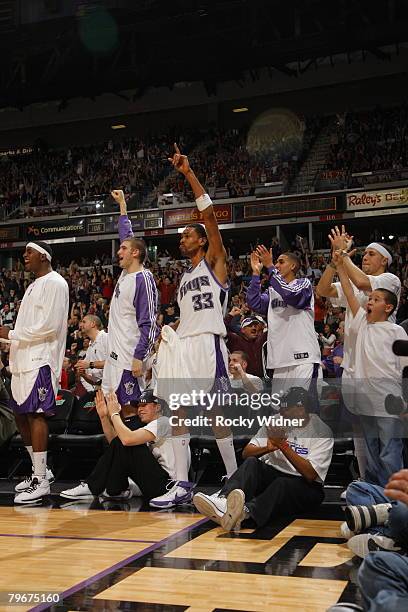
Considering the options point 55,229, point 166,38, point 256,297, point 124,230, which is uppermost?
point 166,38

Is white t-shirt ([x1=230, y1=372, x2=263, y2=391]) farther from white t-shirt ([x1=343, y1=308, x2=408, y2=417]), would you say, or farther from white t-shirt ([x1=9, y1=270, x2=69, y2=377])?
white t-shirt ([x1=9, y1=270, x2=69, y2=377])

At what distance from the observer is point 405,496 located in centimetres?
242

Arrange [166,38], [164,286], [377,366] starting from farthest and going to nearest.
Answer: [166,38]
[164,286]
[377,366]

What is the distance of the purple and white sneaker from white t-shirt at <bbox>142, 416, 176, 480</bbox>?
17 cm

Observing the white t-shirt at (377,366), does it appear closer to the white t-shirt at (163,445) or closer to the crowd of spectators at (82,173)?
the white t-shirt at (163,445)

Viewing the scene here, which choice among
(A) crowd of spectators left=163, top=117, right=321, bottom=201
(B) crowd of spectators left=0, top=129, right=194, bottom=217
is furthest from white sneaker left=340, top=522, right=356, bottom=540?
(B) crowd of spectators left=0, top=129, right=194, bottom=217

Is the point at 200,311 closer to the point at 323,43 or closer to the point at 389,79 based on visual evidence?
the point at 323,43

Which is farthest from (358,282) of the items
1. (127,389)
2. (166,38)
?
(166,38)

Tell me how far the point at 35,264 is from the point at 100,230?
66.1 ft

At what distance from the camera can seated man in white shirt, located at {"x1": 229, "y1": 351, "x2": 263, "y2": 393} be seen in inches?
268

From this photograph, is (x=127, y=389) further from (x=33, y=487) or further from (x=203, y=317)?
(x=33, y=487)

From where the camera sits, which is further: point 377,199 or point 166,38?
point 377,199

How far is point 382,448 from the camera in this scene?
5.11 m

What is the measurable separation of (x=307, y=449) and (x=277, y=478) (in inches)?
12.6
